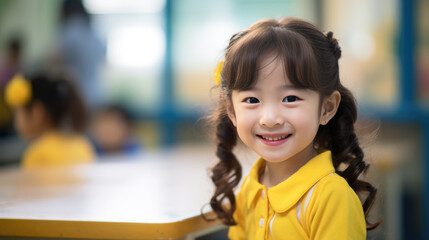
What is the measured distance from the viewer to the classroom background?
155 inches

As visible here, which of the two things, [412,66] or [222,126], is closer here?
[222,126]

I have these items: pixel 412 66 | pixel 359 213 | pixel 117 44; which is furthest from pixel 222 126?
pixel 117 44

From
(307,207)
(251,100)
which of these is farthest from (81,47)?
(307,207)

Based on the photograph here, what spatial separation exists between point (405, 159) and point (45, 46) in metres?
2.96

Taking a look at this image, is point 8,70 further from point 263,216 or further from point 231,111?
point 263,216

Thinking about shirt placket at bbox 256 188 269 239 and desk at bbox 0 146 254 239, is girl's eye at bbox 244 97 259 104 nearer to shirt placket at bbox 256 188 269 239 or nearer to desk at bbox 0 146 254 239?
shirt placket at bbox 256 188 269 239

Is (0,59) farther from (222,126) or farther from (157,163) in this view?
(222,126)

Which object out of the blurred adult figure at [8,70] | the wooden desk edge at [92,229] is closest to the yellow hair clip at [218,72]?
the wooden desk edge at [92,229]

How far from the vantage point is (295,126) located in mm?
1101

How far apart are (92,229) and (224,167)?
337 millimetres

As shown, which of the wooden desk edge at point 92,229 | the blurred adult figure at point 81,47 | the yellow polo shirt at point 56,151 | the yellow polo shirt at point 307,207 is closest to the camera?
the yellow polo shirt at point 307,207

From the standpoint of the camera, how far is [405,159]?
3996 mm

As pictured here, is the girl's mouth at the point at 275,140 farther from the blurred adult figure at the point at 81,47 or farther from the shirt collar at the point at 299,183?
the blurred adult figure at the point at 81,47

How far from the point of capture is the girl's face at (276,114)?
1095mm
